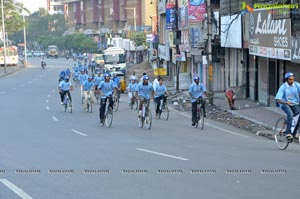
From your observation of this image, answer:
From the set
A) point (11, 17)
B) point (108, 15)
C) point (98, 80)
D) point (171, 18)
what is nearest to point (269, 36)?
point (98, 80)

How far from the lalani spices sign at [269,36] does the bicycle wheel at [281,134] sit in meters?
9.08

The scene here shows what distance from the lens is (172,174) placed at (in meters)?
12.1

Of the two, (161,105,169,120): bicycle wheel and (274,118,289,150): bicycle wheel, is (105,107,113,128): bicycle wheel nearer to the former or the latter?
(161,105,169,120): bicycle wheel

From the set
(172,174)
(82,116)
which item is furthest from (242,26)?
(172,174)

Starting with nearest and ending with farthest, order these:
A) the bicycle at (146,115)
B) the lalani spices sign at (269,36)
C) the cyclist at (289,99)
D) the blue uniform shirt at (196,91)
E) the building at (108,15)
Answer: the cyclist at (289,99) < the bicycle at (146,115) < the blue uniform shirt at (196,91) < the lalani spices sign at (269,36) < the building at (108,15)

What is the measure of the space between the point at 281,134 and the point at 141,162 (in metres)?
3.99

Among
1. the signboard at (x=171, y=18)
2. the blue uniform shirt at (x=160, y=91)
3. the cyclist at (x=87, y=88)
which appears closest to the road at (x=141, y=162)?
the blue uniform shirt at (x=160, y=91)

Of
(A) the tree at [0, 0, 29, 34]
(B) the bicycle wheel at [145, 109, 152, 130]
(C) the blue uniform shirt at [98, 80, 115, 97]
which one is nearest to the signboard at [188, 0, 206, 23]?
(C) the blue uniform shirt at [98, 80, 115, 97]

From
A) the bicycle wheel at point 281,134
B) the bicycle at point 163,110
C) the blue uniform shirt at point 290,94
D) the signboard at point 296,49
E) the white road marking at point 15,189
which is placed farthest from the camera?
the bicycle at point 163,110

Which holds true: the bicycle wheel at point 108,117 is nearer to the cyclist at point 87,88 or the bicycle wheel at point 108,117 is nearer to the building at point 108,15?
the cyclist at point 87,88

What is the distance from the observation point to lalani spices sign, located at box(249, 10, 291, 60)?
25531 mm

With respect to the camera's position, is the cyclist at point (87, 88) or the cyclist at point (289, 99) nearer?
the cyclist at point (289, 99)

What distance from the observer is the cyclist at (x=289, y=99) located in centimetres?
1552

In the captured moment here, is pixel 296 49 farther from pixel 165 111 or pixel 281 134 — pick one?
pixel 281 134
